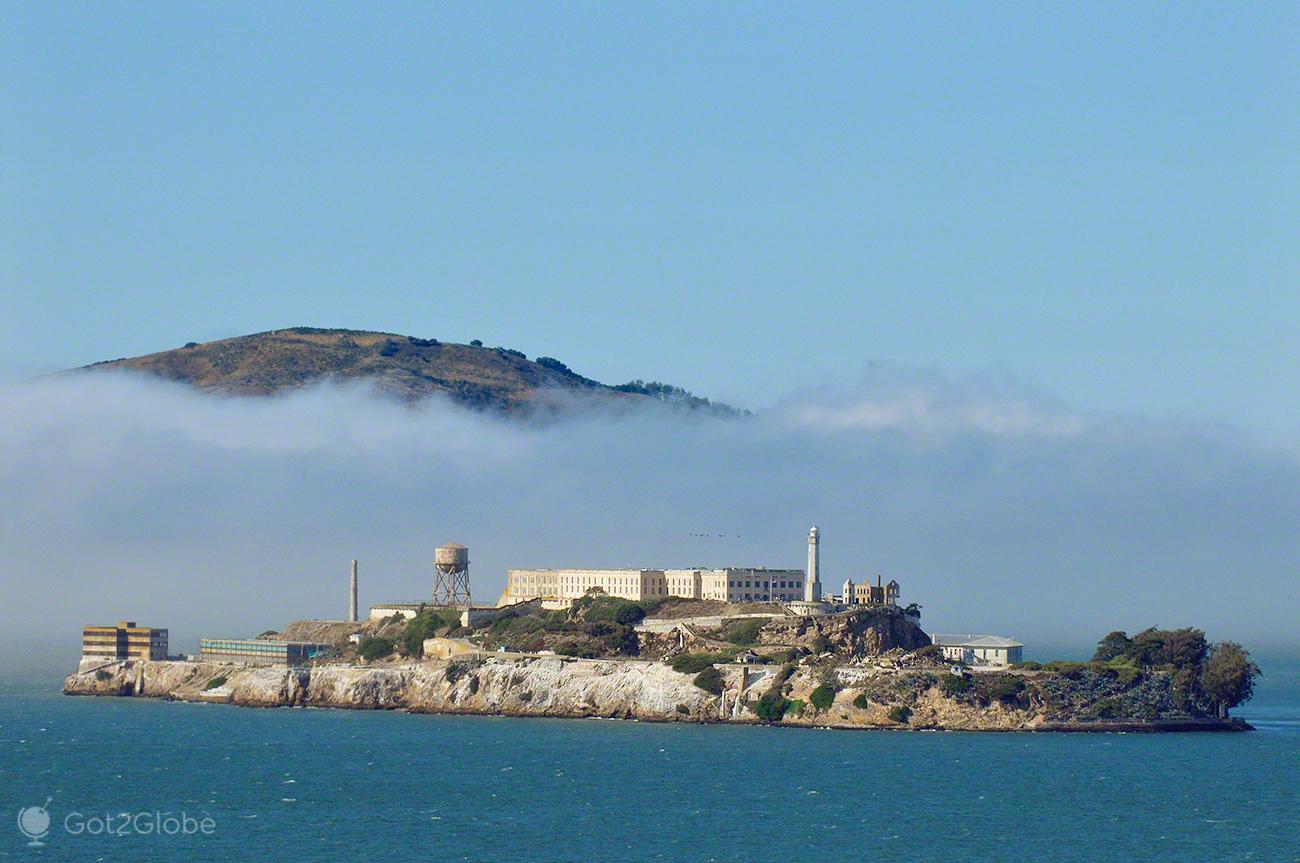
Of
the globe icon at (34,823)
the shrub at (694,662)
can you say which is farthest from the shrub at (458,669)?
the globe icon at (34,823)

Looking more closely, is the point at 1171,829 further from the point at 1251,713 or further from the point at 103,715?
the point at 103,715

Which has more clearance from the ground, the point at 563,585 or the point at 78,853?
the point at 563,585

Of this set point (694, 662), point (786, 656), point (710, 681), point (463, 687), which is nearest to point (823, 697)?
point (710, 681)

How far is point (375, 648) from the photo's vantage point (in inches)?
7436

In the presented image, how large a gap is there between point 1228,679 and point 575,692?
1803 inches

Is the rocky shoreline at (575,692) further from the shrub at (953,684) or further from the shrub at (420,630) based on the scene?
the shrub at (420,630)

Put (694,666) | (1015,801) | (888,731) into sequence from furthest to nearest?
1. (694,666)
2. (888,731)
3. (1015,801)

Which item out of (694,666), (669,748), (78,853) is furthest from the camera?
(694,666)

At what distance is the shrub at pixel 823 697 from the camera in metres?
149

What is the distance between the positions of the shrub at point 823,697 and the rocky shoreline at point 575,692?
149 millimetres

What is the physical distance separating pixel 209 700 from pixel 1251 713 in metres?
84.0

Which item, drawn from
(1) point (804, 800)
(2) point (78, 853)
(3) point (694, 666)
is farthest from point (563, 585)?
(2) point (78, 853)

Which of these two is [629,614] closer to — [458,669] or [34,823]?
[458,669]

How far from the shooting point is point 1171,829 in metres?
106
